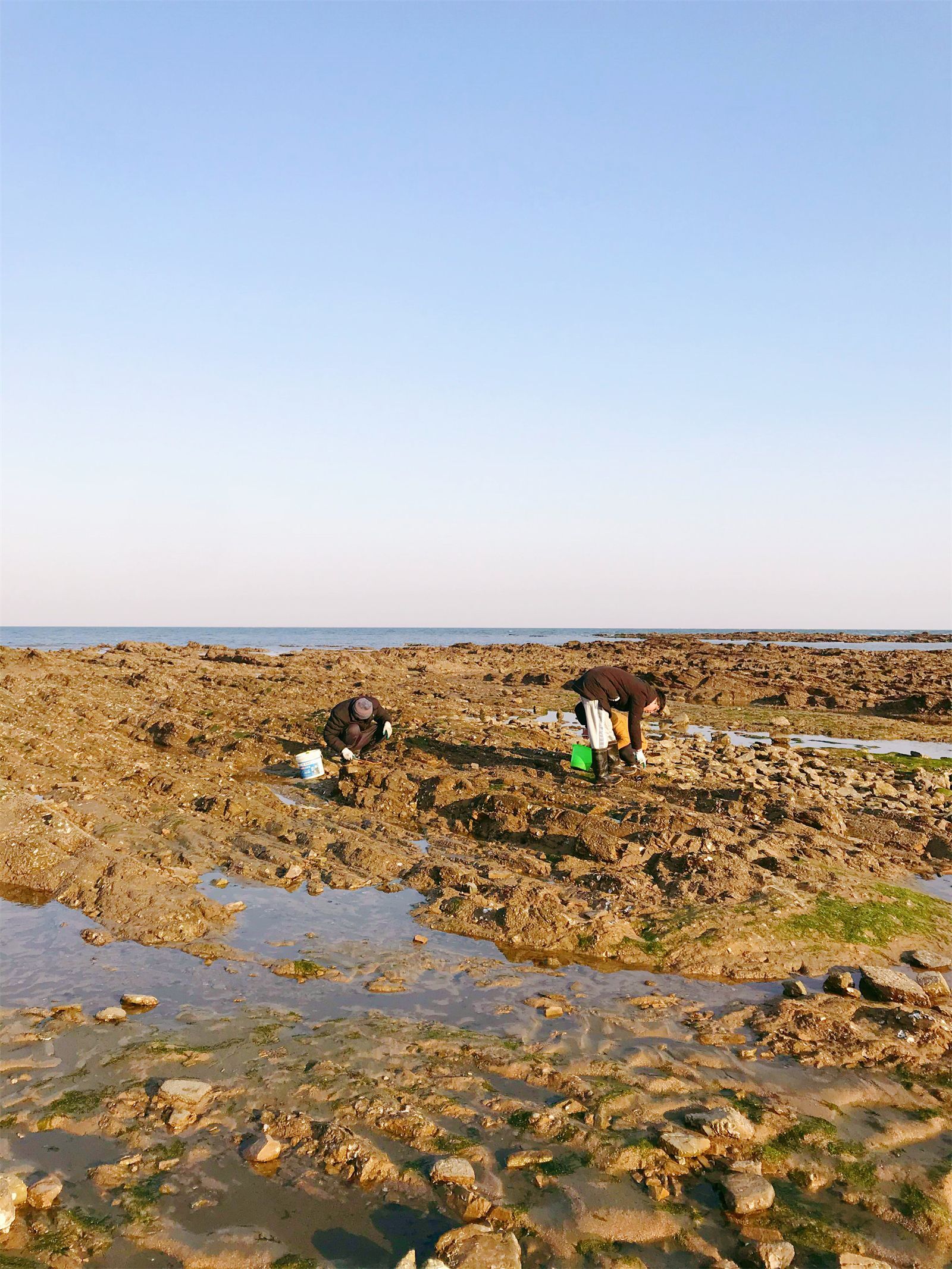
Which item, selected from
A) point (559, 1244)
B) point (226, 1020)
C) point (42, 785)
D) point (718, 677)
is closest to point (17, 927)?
point (226, 1020)

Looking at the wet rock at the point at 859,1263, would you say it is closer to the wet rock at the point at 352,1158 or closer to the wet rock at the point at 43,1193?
the wet rock at the point at 352,1158

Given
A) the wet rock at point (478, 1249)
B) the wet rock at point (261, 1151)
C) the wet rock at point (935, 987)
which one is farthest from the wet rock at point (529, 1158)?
the wet rock at point (935, 987)

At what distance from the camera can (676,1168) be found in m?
3.99

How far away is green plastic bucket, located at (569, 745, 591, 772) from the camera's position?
12328mm

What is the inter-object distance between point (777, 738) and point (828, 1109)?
13504 mm

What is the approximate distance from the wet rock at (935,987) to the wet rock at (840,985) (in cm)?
49

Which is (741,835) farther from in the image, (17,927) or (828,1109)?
(17,927)

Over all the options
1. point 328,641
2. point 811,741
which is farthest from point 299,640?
point 811,741

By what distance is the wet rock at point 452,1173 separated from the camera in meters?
3.81

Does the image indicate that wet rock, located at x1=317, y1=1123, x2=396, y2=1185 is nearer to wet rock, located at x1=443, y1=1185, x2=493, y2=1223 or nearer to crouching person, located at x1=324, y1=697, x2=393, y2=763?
wet rock, located at x1=443, y1=1185, x2=493, y2=1223

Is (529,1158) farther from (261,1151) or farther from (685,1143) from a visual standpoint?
(261,1151)

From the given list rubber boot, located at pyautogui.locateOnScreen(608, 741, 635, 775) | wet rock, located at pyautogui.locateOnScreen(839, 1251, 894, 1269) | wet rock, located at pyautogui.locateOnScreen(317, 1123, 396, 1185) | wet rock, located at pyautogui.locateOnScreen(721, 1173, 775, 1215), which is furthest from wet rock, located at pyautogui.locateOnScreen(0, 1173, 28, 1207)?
rubber boot, located at pyautogui.locateOnScreen(608, 741, 635, 775)

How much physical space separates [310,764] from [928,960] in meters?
8.56

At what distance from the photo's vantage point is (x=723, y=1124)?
13.9 ft
